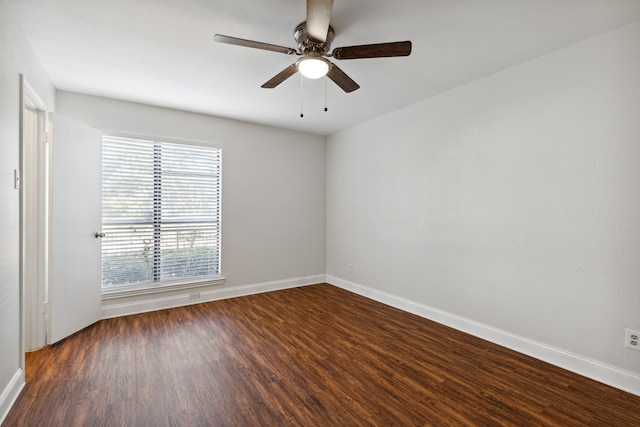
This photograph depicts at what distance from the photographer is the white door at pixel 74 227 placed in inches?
107

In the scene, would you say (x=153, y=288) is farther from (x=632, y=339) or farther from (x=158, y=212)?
(x=632, y=339)

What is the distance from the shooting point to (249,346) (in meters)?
2.69

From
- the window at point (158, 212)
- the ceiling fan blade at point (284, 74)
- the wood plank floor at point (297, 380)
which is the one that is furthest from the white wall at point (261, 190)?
the ceiling fan blade at point (284, 74)

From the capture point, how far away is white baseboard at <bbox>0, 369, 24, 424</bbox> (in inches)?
68.9

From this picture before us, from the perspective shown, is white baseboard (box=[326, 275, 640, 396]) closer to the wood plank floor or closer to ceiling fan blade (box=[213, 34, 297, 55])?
the wood plank floor

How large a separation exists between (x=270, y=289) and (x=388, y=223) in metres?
2.04

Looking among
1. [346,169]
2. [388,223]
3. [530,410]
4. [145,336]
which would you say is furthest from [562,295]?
[145,336]

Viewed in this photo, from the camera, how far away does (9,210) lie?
6.17ft

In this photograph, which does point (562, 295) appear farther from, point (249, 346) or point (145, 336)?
point (145, 336)

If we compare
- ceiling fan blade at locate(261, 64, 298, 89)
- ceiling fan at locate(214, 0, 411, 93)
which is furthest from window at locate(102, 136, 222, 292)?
ceiling fan at locate(214, 0, 411, 93)

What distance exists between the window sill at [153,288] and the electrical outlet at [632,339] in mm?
4045

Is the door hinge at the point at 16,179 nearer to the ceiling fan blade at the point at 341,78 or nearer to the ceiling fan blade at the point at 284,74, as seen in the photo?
the ceiling fan blade at the point at 284,74

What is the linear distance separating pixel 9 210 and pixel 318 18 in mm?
2262

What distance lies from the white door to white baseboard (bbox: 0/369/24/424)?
2.56 ft
